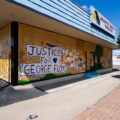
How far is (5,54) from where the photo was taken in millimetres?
6543

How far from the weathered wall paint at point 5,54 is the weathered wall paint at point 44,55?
78 centimetres

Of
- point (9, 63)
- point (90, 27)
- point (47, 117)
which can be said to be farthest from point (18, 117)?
point (90, 27)

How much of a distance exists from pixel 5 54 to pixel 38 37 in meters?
2.39

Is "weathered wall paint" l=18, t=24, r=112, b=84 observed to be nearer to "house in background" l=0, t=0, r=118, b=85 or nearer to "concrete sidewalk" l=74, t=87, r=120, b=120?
"house in background" l=0, t=0, r=118, b=85

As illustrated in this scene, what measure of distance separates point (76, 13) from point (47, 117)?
21.4ft

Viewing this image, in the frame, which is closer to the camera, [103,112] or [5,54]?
[103,112]

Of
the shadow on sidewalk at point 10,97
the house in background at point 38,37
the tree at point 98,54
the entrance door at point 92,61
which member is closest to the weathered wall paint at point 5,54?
the house in background at point 38,37

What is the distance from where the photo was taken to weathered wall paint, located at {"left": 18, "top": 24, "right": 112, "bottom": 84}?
5.88 m

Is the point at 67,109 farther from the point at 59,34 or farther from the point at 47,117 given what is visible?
the point at 59,34

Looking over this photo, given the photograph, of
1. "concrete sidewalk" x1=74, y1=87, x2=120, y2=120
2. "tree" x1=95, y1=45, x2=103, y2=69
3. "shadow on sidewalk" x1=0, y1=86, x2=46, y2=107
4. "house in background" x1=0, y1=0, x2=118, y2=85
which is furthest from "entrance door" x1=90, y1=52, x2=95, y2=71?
"shadow on sidewalk" x1=0, y1=86, x2=46, y2=107

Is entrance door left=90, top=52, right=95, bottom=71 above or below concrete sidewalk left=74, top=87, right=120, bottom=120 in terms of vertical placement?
above

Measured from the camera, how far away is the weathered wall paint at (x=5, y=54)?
19.7 feet

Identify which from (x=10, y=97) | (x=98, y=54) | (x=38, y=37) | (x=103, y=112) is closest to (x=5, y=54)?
(x=38, y=37)

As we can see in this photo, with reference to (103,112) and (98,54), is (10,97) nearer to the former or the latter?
(103,112)
